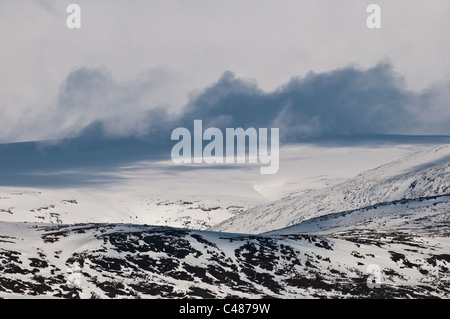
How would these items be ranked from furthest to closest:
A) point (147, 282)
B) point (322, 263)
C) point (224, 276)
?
point (322, 263)
point (224, 276)
point (147, 282)

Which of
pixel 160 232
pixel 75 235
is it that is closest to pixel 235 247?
pixel 160 232

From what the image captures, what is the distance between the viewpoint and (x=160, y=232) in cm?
19462

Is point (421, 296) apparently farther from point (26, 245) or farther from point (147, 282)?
point (26, 245)

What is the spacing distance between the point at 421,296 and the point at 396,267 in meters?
29.2

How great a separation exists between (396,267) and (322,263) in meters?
16.0

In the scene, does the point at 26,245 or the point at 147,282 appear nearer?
the point at 147,282
